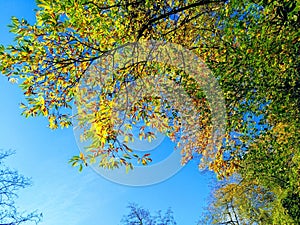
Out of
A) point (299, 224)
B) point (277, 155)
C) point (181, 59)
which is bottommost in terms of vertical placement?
point (299, 224)

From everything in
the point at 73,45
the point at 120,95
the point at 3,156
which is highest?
the point at 3,156

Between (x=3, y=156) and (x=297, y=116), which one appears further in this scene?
(x=3, y=156)

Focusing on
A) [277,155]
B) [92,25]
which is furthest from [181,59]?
[277,155]

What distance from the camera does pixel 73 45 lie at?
22.3 feet

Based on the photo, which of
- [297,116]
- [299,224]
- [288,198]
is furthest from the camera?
[288,198]

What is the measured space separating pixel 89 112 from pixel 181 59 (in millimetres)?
3458

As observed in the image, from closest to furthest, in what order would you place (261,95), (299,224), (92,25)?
(92,25) < (261,95) < (299,224)

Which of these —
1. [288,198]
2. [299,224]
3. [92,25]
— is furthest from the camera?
[288,198]

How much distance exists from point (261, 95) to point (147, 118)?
2.88 m

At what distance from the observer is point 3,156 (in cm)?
1831

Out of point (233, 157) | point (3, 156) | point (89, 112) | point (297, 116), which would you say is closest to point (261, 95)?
point (297, 116)

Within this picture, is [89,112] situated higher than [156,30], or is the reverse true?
[156,30]

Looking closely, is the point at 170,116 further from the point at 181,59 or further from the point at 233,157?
the point at 233,157

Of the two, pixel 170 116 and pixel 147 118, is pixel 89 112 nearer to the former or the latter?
pixel 147 118
